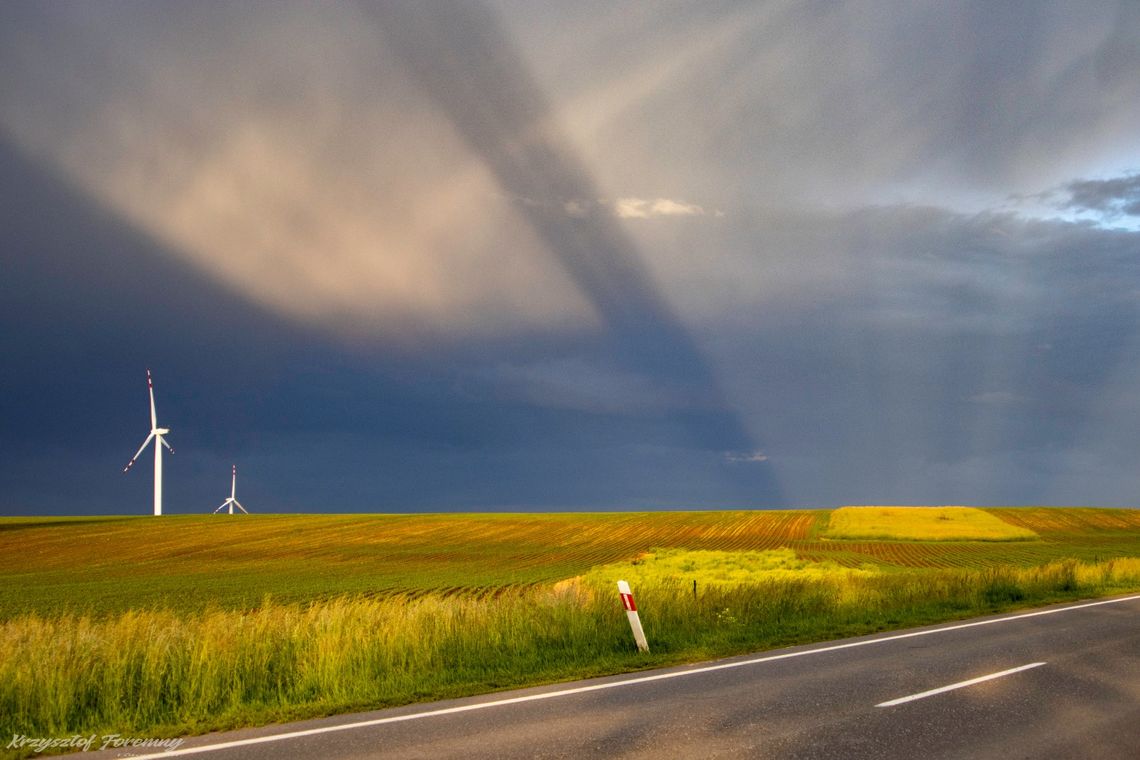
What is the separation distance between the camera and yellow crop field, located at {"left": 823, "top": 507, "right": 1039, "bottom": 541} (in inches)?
2955

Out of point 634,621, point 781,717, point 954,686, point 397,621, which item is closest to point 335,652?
point 397,621

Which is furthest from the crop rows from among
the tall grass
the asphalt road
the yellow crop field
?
the asphalt road

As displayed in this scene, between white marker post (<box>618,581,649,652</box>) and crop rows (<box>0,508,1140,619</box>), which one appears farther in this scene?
crop rows (<box>0,508,1140,619</box>)

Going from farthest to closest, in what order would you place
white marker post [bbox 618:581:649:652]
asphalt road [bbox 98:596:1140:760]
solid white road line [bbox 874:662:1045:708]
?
white marker post [bbox 618:581:649:652]
solid white road line [bbox 874:662:1045:708]
asphalt road [bbox 98:596:1140:760]

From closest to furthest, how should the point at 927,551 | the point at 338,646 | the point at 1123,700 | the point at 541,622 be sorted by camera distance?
the point at 1123,700
the point at 338,646
the point at 541,622
the point at 927,551

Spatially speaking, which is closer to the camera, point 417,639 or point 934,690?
point 934,690

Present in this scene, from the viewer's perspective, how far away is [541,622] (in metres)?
15.0

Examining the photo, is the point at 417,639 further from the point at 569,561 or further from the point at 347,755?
the point at 569,561

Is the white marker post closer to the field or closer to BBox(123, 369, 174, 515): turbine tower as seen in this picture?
the field

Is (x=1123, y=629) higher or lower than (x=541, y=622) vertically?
lower

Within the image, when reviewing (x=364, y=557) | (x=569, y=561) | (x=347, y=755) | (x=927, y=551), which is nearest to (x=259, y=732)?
(x=347, y=755)

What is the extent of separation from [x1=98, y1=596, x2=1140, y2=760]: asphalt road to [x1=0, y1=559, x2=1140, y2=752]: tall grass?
1247 mm

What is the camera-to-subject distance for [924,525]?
265ft

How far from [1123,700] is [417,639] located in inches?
380
